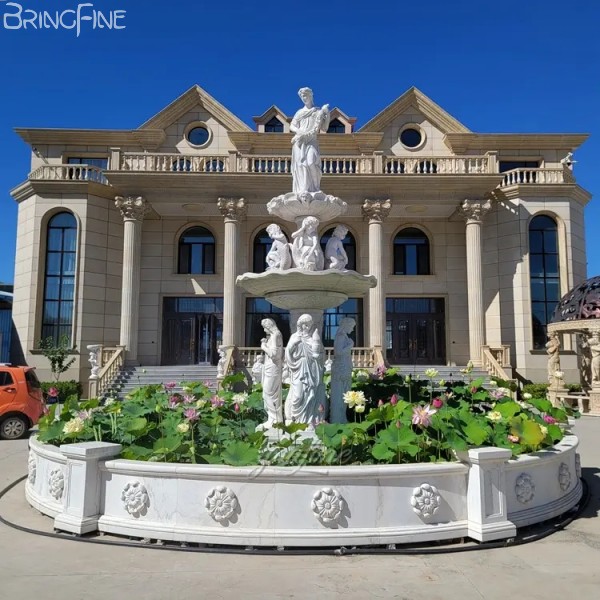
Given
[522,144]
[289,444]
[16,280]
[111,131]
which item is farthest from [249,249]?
[289,444]

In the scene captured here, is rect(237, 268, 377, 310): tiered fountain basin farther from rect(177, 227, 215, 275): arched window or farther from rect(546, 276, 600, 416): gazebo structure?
rect(177, 227, 215, 275): arched window

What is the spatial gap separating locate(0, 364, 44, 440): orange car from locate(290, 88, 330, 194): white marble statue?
988 centimetres

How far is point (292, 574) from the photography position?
434cm

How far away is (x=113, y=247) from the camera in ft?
78.5

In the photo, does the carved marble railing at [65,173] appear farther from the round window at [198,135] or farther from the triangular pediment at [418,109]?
the triangular pediment at [418,109]

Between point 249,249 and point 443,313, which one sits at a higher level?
point 249,249

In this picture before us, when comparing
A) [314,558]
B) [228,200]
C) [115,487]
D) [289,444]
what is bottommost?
[314,558]

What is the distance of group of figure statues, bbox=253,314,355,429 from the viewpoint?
7.37 metres

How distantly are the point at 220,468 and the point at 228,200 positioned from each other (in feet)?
57.9

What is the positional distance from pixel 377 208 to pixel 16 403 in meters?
15.0

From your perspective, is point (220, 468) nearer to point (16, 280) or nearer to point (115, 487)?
point (115, 487)

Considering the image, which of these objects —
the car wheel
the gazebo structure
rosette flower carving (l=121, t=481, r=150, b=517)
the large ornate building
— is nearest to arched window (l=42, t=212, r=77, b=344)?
the large ornate building

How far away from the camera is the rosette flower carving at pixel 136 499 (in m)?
5.20

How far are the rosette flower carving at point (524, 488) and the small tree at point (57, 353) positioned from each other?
64.2 ft
